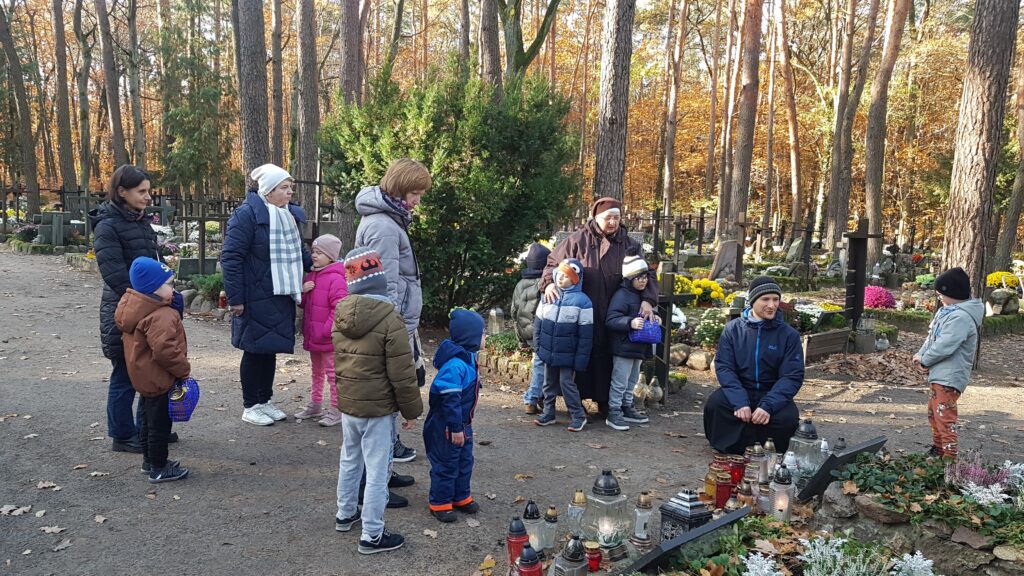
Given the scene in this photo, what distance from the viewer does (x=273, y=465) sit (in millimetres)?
5109

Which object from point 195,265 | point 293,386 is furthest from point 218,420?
point 195,265

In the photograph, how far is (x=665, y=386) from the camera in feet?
24.8

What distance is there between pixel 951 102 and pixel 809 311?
2841 cm

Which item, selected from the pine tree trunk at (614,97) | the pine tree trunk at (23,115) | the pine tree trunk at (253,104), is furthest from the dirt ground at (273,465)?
the pine tree trunk at (23,115)

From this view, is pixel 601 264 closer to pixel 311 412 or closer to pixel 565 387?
pixel 565 387

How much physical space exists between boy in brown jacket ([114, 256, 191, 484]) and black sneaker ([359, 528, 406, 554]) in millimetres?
1711

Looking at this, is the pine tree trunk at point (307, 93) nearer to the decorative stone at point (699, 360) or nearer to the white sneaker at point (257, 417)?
the decorative stone at point (699, 360)

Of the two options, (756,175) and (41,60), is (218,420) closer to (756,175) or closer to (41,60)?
(756,175)

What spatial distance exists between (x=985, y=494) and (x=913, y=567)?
939mm

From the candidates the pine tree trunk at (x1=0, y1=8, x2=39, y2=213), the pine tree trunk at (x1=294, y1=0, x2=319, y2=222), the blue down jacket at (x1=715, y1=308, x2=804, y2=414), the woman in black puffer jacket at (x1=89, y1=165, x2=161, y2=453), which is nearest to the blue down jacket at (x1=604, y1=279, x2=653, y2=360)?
the blue down jacket at (x1=715, y1=308, x2=804, y2=414)

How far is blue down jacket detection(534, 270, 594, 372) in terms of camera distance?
6.11 meters

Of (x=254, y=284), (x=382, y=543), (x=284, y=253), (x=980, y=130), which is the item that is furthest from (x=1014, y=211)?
(x=382, y=543)

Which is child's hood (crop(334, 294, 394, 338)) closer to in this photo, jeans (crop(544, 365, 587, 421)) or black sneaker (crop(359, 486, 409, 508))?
black sneaker (crop(359, 486, 409, 508))

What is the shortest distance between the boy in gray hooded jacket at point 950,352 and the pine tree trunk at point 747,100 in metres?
14.5
